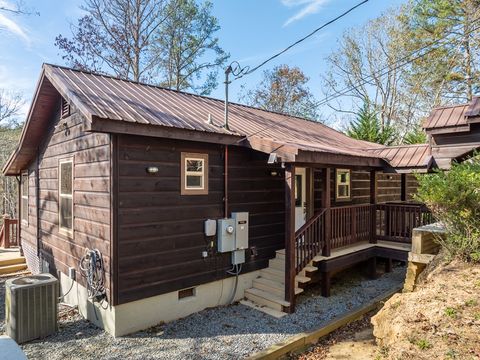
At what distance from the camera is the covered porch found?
6.00 meters

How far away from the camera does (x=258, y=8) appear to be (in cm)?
1093

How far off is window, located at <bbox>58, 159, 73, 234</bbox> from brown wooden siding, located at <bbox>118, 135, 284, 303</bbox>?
2.10m

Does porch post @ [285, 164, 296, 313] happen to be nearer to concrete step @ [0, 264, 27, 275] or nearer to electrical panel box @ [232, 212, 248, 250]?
electrical panel box @ [232, 212, 248, 250]

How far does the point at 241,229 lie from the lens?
6.39m

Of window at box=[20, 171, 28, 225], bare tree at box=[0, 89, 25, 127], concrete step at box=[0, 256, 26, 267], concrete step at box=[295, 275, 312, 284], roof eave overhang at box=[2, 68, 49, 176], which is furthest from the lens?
bare tree at box=[0, 89, 25, 127]

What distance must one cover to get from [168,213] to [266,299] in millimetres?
2543

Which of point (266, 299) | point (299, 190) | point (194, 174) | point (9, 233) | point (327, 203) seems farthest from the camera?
point (9, 233)

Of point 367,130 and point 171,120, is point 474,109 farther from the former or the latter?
point 367,130

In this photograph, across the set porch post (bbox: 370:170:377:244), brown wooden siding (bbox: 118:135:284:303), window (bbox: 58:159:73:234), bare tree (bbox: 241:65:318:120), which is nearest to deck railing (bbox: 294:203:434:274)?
porch post (bbox: 370:170:377:244)

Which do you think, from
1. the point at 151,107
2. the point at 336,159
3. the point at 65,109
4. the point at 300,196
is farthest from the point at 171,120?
the point at 300,196

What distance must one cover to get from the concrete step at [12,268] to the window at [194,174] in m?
6.94

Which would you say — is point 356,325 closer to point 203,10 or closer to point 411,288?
point 411,288

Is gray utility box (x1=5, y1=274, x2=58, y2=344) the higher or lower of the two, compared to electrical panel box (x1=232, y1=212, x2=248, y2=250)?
lower

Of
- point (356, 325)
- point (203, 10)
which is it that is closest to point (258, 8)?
point (203, 10)
